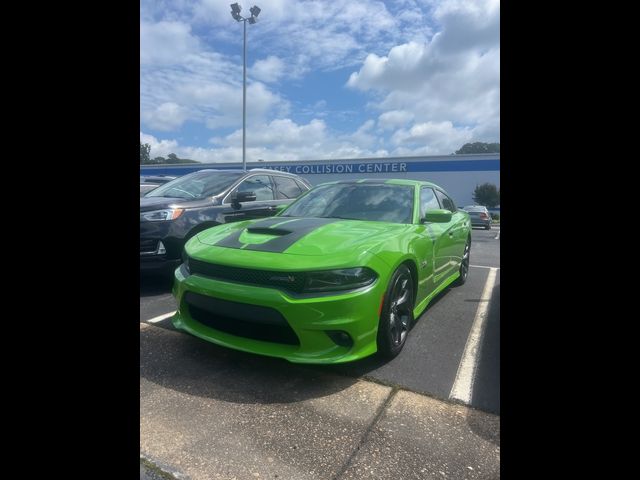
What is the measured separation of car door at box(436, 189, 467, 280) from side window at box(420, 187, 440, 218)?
0.24 m

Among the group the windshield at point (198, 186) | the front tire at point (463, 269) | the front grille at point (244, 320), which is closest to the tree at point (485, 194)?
the front tire at point (463, 269)

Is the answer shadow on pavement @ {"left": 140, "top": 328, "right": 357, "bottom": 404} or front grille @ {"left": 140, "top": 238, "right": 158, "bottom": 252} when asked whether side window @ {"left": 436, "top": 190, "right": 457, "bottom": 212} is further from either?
front grille @ {"left": 140, "top": 238, "right": 158, "bottom": 252}

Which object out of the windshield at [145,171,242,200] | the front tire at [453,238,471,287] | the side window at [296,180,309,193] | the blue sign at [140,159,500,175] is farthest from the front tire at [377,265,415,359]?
the blue sign at [140,159,500,175]

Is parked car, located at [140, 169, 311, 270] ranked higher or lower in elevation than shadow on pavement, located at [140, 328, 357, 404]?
higher

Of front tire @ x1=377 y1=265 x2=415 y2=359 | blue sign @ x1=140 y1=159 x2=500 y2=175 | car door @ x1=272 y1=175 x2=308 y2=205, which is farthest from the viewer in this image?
blue sign @ x1=140 y1=159 x2=500 y2=175

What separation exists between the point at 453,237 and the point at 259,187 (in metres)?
2.89

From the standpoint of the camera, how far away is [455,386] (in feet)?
8.46

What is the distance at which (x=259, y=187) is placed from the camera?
5.82 m

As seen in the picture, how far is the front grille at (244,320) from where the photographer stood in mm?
2445

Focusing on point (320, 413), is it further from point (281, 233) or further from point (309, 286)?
point (281, 233)

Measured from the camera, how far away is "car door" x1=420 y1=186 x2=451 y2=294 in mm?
3643

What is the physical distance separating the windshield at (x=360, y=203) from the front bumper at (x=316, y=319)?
114cm
